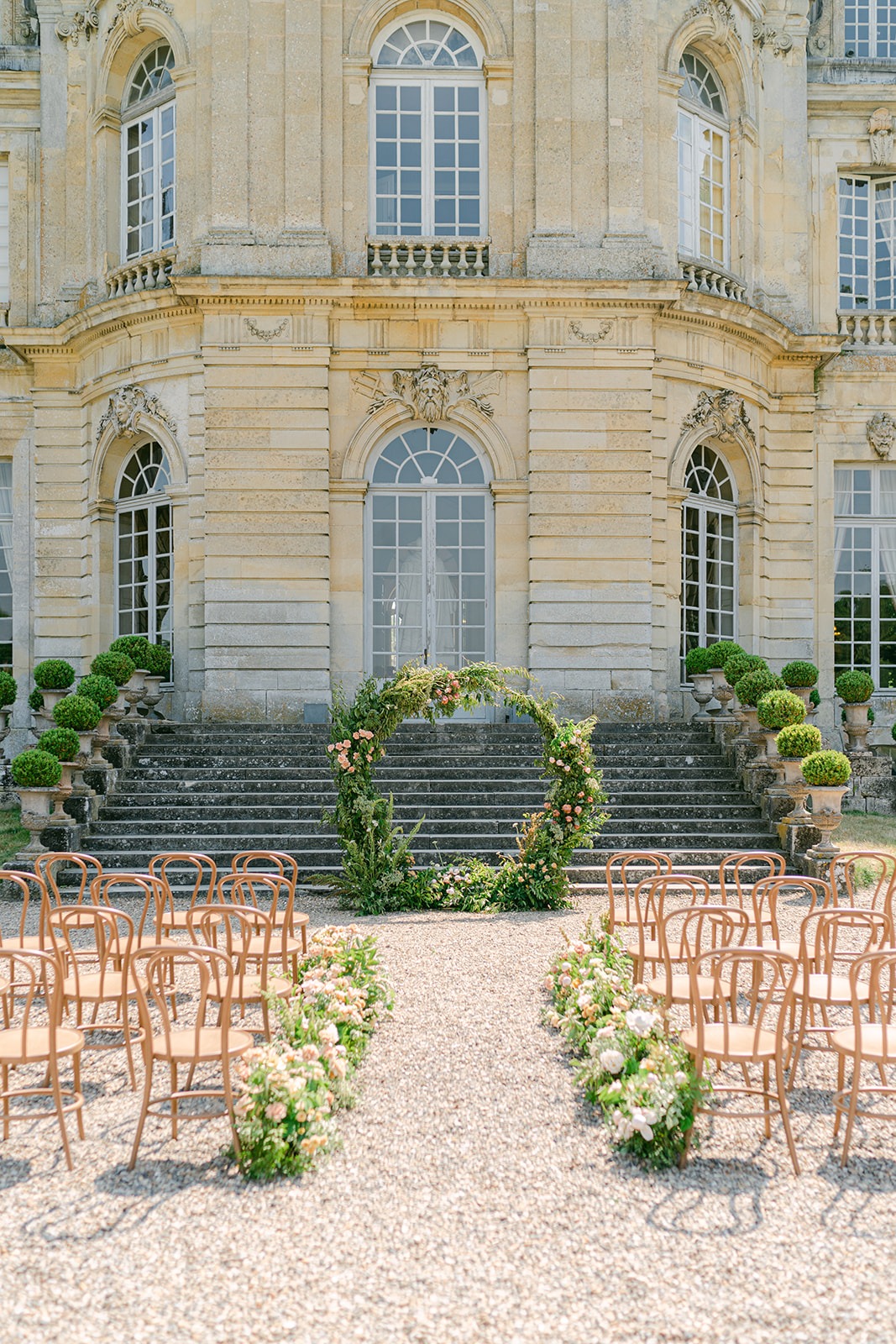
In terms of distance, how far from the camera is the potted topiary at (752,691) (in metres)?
12.5

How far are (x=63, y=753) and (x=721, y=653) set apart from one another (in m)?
7.66

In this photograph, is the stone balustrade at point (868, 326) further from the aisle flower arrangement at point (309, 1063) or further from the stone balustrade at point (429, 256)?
the aisle flower arrangement at point (309, 1063)

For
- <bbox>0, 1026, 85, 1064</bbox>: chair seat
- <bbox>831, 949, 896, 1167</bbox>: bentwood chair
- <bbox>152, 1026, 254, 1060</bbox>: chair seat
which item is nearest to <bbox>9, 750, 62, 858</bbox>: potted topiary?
<bbox>0, 1026, 85, 1064</bbox>: chair seat

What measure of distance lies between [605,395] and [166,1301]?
13106 mm

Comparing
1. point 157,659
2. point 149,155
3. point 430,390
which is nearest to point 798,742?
point 430,390

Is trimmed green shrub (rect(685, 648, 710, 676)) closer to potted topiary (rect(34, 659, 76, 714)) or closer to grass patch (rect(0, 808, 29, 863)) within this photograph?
potted topiary (rect(34, 659, 76, 714))

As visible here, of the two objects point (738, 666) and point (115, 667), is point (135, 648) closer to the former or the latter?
point (115, 667)

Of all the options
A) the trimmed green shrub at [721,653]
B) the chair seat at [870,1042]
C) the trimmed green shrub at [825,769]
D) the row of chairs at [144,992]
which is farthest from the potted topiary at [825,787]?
the chair seat at [870,1042]

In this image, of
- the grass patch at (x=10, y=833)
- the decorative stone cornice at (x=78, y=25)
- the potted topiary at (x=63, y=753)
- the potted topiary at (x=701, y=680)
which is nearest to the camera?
the potted topiary at (x=63, y=753)

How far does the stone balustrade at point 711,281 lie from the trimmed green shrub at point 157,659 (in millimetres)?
8463

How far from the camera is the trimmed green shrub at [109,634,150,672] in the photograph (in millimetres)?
14352

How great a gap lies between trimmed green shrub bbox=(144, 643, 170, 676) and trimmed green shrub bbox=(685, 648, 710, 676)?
21.8 feet

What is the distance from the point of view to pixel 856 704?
51.6ft

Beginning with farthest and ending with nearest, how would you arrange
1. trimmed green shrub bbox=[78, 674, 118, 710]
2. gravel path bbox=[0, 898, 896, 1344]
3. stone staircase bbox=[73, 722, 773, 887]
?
trimmed green shrub bbox=[78, 674, 118, 710] < stone staircase bbox=[73, 722, 773, 887] < gravel path bbox=[0, 898, 896, 1344]
